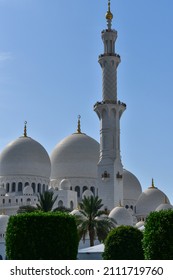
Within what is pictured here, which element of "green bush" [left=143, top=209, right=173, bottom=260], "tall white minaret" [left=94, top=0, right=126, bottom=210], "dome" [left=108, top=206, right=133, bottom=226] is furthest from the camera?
A: "tall white minaret" [left=94, top=0, right=126, bottom=210]

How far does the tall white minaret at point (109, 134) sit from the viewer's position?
7112 cm

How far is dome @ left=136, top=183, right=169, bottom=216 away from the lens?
8494 centimetres

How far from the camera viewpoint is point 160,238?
25.5 meters

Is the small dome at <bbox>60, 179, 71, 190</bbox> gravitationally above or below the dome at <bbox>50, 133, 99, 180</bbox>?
below

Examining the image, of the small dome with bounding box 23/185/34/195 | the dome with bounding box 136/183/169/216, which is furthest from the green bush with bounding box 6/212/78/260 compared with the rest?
the dome with bounding box 136/183/169/216

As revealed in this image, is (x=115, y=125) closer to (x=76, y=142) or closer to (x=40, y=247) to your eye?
(x=76, y=142)

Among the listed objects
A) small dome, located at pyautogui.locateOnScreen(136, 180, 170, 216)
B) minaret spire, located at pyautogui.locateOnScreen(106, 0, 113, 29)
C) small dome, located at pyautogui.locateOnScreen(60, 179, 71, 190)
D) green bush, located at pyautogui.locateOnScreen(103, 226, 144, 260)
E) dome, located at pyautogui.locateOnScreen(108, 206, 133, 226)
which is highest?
minaret spire, located at pyautogui.locateOnScreen(106, 0, 113, 29)

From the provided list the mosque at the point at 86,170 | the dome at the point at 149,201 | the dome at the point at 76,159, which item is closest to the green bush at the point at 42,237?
the mosque at the point at 86,170

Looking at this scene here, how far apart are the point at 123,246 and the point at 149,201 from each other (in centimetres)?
5098

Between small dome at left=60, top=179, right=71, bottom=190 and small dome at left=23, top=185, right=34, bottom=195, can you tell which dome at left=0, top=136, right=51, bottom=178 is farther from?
small dome at left=23, top=185, right=34, bottom=195

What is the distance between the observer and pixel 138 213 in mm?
85812

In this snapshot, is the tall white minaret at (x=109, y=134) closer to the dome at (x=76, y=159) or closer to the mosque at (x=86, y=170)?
the mosque at (x=86, y=170)

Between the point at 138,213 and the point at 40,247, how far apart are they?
59305 mm

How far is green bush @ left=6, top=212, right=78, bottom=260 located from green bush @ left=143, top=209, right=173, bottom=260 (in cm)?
411
